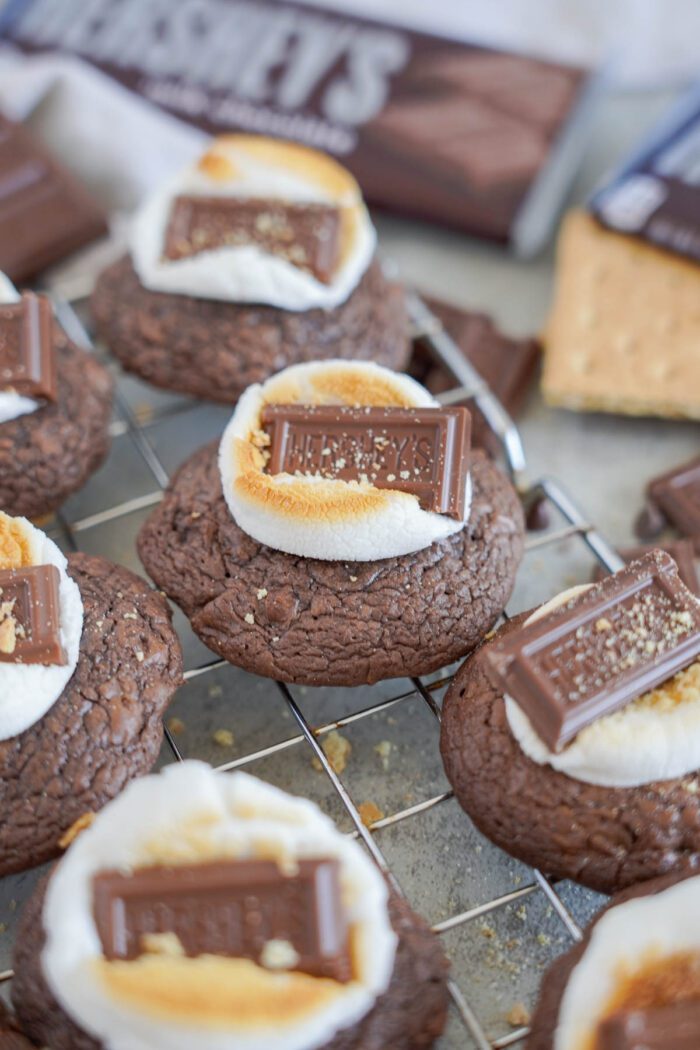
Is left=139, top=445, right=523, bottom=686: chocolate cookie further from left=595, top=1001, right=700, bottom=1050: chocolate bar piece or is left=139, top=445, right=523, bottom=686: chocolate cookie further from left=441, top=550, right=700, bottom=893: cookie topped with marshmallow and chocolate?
left=595, top=1001, right=700, bottom=1050: chocolate bar piece

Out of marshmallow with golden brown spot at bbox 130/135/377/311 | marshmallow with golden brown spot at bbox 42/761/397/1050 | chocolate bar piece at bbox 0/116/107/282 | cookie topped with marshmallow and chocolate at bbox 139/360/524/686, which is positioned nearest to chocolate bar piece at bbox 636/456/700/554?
cookie topped with marshmallow and chocolate at bbox 139/360/524/686

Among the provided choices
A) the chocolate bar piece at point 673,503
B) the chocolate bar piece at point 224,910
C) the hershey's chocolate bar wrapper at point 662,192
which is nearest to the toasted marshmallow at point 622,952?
the chocolate bar piece at point 224,910

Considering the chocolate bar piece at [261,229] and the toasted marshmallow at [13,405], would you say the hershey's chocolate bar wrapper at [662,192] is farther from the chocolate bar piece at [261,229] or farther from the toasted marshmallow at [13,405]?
the toasted marshmallow at [13,405]

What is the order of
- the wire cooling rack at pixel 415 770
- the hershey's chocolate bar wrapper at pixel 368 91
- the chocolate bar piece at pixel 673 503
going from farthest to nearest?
the hershey's chocolate bar wrapper at pixel 368 91 < the chocolate bar piece at pixel 673 503 < the wire cooling rack at pixel 415 770

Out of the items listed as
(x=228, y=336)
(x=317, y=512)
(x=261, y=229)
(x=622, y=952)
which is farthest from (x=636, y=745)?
(x=261, y=229)

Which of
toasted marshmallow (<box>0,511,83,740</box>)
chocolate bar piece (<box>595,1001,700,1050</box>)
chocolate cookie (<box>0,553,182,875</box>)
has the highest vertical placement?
chocolate bar piece (<box>595,1001,700,1050</box>)

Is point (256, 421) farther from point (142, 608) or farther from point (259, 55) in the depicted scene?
point (259, 55)

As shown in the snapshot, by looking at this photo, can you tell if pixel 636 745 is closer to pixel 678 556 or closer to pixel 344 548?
pixel 344 548

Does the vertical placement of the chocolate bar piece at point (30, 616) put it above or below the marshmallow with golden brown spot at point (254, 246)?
below
